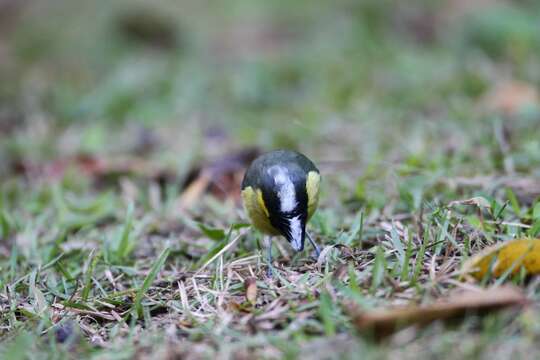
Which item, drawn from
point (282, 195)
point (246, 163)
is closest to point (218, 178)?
point (246, 163)

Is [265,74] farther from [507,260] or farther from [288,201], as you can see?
[507,260]

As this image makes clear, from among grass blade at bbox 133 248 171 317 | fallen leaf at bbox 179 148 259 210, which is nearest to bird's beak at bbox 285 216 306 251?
grass blade at bbox 133 248 171 317

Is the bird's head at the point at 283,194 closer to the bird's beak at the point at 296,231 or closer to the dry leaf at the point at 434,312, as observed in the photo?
the bird's beak at the point at 296,231

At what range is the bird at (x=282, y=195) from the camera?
3.06 meters

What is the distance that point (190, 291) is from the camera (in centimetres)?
313

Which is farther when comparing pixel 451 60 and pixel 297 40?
pixel 297 40

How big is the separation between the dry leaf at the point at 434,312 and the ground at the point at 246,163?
0.04 meters

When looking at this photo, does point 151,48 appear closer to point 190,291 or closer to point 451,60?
point 451,60

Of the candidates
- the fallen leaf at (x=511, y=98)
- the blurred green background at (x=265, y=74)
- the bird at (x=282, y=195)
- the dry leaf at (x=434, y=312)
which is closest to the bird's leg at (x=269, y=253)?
the bird at (x=282, y=195)

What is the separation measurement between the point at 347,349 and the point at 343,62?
6.55 meters

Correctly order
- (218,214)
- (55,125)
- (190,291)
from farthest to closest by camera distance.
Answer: (55,125) → (218,214) → (190,291)

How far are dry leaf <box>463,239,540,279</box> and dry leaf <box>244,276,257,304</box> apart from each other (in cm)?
89

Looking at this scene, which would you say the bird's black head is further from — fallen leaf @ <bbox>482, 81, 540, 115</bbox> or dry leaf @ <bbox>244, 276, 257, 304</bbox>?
fallen leaf @ <bbox>482, 81, 540, 115</bbox>

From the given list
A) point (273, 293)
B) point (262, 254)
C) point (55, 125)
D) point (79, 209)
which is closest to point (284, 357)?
point (273, 293)
